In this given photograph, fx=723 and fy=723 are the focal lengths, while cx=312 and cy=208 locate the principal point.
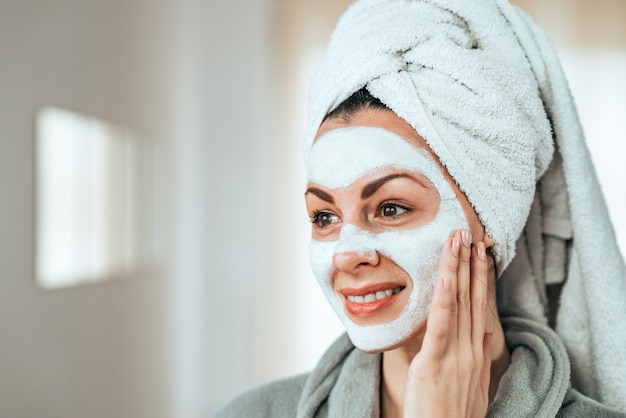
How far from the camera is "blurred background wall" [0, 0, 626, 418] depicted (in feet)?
8.63

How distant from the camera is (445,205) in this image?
0.92 metres

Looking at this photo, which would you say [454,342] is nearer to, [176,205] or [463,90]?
[463,90]

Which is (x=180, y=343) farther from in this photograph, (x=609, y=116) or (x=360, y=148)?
(x=360, y=148)

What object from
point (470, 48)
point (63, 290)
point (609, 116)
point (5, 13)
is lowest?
point (63, 290)

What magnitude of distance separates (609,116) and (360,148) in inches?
81.0

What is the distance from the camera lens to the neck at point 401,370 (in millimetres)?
999

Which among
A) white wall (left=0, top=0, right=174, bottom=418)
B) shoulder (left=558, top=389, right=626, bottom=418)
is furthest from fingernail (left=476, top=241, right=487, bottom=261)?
white wall (left=0, top=0, right=174, bottom=418)

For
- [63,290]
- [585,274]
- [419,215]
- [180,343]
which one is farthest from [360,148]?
[180,343]

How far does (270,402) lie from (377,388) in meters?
0.20

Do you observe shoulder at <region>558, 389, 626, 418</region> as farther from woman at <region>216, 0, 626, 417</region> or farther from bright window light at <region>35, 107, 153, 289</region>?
bright window light at <region>35, 107, 153, 289</region>

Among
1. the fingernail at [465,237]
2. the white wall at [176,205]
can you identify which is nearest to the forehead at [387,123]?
the fingernail at [465,237]

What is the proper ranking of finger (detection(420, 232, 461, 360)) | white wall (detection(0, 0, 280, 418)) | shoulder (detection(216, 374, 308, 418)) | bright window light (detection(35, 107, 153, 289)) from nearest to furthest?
finger (detection(420, 232, 461, 360)), shoulder (detection(216, 374, 308, 418)), bright window light (detection(35, 107, 153, 289)), white wall (detection(0, 0, 280, 418))

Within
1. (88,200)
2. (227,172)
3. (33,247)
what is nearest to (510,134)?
(33,247)

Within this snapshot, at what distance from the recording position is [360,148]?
3.02ft
